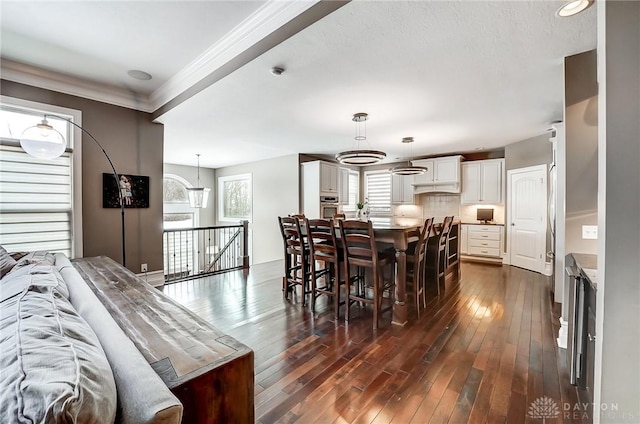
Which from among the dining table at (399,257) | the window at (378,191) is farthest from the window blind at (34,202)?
the window at (378,191)

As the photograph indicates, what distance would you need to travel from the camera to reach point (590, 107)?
225 centimetres

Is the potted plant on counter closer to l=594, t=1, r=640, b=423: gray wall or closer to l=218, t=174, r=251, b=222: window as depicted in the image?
l=218, t=174, r=251, b=222: window

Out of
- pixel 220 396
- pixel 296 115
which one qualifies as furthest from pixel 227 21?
pixel 220 396

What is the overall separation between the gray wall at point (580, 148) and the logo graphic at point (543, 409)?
51.1 inches

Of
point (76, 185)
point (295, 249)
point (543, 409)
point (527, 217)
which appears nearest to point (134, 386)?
point (543, 409)

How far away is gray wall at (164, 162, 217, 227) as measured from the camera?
820cm

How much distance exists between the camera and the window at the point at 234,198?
26.4 ft

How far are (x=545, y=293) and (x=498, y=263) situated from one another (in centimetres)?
207

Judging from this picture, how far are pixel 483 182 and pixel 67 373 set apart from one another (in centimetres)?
706

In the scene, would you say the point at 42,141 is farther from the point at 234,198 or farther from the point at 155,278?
the point at 234,198

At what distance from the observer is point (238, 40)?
2389 millimetres

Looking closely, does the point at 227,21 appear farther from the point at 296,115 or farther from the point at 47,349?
the point at 47,349

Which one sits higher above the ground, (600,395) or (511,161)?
(511,161)

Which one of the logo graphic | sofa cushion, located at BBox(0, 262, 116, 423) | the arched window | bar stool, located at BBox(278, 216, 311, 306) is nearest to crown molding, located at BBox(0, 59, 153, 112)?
bar stool, located at BBox(278, 216, 311, 306)
